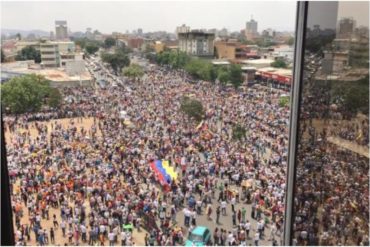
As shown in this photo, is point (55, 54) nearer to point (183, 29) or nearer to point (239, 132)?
point (183, 29)

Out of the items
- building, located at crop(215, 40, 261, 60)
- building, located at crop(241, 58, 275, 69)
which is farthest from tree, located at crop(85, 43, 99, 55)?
building, located at crop(241, 58, 275, 69)

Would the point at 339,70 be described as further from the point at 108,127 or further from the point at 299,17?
the point at 108,127

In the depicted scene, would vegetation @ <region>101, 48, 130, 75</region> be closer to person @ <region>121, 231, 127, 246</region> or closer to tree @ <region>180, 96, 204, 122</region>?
tree @ <region>180, 96, 204, 122</region>

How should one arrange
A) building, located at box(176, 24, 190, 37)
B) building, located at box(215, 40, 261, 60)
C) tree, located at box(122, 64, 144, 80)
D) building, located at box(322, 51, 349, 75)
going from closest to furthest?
building, located at box(322, 51, 349, 75) < tree, located at box(122, 64, 144, 80) < building, located at box(176, 24, 190, 37) < building, located at box(215, 40, 261, 60)

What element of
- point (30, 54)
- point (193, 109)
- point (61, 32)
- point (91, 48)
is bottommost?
point (193, 109)

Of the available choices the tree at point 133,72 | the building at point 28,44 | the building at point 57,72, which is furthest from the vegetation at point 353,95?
the tree at point 133,72

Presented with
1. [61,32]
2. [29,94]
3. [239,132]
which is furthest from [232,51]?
[239,132]

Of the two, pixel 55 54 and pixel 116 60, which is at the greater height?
pixel 55 54

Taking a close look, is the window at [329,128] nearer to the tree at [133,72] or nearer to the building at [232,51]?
the tree at [133,72]
